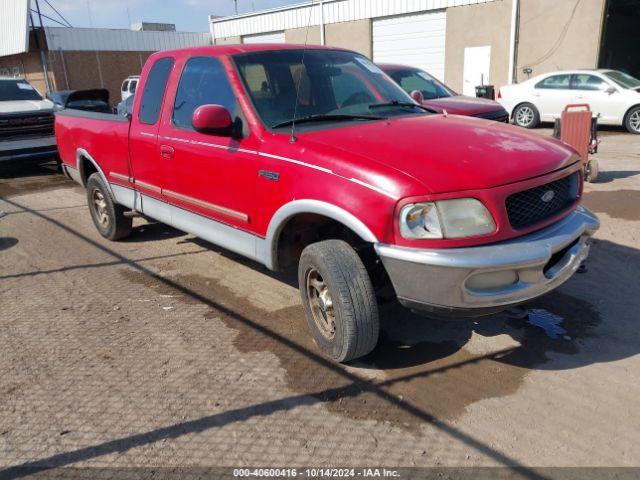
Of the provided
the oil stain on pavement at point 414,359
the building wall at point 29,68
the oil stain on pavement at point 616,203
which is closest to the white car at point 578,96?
the oil stain on pavement at point 616,203

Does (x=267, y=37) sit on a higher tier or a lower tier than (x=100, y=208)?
higher

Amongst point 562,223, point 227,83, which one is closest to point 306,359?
point 562,223

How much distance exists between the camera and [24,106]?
11.1 meters

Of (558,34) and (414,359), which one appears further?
(558,34)

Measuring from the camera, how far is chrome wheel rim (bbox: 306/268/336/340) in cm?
350

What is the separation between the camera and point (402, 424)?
2.92 m

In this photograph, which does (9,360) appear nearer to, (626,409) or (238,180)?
(238,180)

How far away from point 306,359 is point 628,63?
982 inches

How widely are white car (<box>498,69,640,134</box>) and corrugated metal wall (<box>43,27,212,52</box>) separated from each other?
2247cm

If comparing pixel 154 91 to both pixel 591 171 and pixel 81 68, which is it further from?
pixel 81 68

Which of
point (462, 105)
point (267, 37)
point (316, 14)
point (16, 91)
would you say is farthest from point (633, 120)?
point (267, 37)

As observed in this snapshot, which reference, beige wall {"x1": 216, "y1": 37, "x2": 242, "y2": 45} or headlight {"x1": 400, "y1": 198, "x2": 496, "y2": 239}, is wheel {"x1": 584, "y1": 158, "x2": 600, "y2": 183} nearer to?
headlight {"x1": 400, "y1": 198, "x2": 496, "y2": 239}

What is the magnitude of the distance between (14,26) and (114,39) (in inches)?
194

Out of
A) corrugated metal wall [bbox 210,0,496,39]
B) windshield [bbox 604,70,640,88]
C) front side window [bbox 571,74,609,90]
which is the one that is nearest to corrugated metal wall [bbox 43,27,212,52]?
corrugated metal wall [bbox 210,0,496,39]
